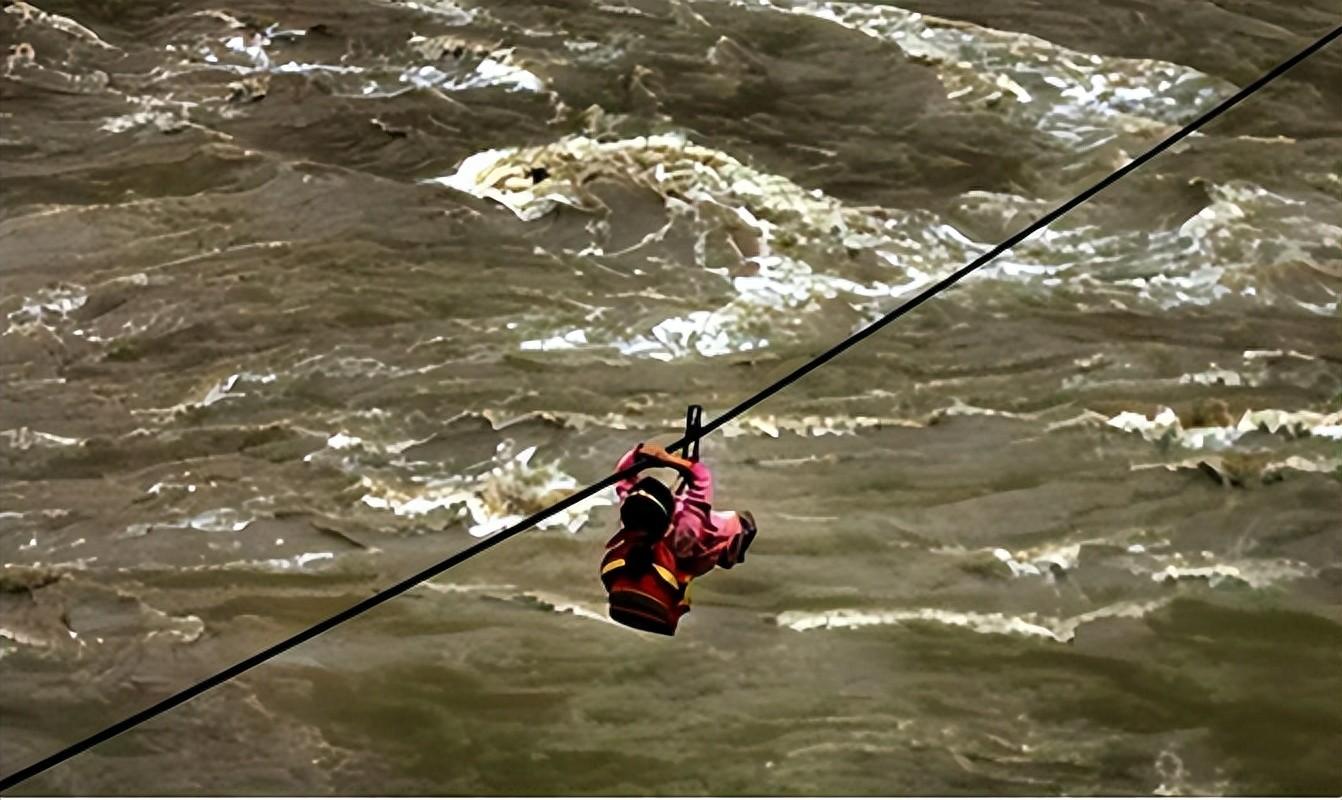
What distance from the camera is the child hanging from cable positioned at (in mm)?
852

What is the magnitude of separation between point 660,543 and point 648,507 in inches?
1.4

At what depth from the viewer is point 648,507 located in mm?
843

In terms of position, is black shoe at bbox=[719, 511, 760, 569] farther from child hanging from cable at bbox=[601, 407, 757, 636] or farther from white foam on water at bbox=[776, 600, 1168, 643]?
white foam on water at bbox=[776, 600, 1168, 643]

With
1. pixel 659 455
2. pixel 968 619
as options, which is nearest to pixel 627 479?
pixel 659 455

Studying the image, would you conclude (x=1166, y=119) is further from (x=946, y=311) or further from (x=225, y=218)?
(x=225, y=218)

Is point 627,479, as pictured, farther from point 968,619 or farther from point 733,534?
point 968,619

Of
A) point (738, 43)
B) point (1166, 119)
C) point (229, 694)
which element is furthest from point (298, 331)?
point (1166, 119)

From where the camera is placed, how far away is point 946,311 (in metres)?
1.18

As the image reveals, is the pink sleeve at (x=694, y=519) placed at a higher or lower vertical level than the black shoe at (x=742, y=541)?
higher

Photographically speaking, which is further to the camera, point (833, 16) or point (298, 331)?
point (833, 16)

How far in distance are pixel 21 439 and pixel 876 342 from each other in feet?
2.84

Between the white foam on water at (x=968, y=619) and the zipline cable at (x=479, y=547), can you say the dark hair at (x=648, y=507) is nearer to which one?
the zipline cable at (x=479, y=547)

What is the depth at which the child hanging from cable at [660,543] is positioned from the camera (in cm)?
85

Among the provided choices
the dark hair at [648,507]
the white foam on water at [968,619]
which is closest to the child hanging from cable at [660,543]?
the dark hair at [648,507]
